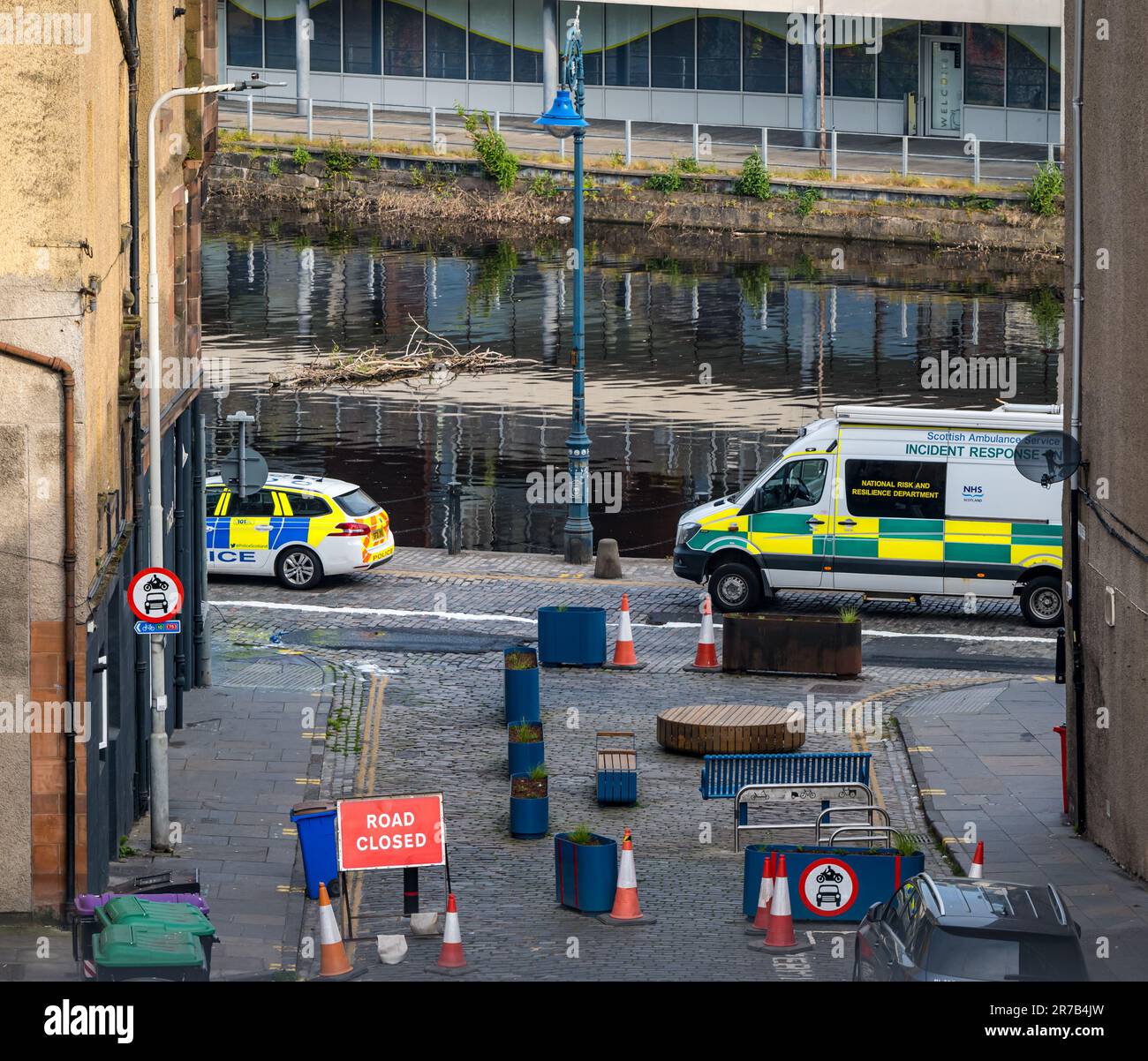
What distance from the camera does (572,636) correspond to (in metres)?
26.9

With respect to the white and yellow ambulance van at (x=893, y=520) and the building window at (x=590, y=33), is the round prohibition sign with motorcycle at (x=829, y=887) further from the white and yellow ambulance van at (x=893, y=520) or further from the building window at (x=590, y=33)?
the building window at (x=590, y=33)

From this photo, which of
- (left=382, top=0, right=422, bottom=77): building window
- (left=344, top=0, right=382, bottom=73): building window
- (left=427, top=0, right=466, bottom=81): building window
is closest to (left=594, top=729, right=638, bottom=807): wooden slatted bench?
(left=427, top=0, right=466, bottom=81): building window

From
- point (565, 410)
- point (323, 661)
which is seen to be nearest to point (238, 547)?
point (323, 661)

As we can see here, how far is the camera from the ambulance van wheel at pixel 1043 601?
28.6 meters

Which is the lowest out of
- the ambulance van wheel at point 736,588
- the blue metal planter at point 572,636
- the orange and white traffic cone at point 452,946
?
the orange and white traffic cone at point 452,946

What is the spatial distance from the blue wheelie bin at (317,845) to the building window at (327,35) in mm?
57138

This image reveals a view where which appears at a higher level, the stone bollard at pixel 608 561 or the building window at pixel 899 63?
the building window at pixel 899 63

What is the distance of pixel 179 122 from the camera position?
79.7 feet

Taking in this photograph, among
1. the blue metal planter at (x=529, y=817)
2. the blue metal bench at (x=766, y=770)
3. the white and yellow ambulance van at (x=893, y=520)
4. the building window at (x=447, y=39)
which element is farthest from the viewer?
the building window at (x=447, y=39)

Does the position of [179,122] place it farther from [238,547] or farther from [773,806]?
[773,806]

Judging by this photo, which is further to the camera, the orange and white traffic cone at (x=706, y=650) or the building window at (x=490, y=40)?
the building window at (x=490, y=40)

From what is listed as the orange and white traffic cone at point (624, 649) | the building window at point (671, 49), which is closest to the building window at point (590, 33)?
the building window at point (671, 49)

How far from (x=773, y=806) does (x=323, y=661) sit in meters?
7.53

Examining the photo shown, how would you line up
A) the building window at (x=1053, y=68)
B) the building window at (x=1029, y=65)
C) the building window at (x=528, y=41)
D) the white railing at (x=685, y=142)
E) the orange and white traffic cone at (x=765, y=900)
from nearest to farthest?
the orange and white traffic cone at (x=765, y=900) < the white railing at (x=685, y=142) < the building window at (x=1053, y=68) < the building window at (x=1029, y=65) < the building window at (x=528, y=41)
